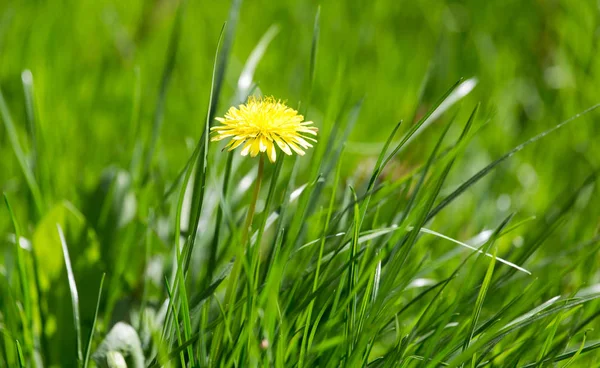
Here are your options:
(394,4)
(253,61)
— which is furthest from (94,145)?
(394,4)

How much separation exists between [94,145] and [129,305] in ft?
1.68

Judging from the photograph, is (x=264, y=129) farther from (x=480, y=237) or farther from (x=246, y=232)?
(x=480, y=237)

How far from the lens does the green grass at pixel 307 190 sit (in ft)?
2.29

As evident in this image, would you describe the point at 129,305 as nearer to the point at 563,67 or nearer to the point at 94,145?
the point at 94,145

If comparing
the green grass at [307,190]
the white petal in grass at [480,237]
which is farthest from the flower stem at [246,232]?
the white petal in grass at [480,237]

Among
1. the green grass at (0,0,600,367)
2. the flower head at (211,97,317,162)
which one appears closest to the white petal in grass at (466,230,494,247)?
the green grass at (0,0,600,367)

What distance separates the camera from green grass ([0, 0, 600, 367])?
2.29 ft

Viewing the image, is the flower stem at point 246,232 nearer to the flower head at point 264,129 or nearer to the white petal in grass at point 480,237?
the flower head at point 264,129

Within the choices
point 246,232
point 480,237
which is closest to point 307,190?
point 246,232

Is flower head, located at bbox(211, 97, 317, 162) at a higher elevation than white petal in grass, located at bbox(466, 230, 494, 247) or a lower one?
higher

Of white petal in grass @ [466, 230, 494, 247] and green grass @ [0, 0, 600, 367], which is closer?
green grass @ [0, 0, 600, 367]

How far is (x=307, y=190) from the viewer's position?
0.73 metres

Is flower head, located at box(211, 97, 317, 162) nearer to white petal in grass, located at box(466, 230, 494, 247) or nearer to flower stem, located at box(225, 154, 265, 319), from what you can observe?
flower stem, located at box(225, 154, 265, 319)

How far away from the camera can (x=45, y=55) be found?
1567 mm
